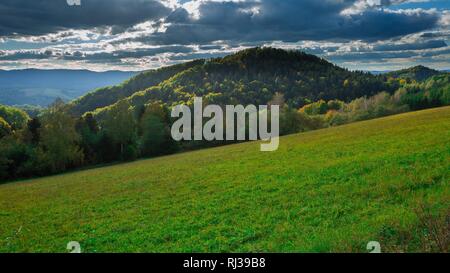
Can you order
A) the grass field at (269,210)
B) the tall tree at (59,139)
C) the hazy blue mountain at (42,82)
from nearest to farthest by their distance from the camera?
the grass field at (269,210) < the hazy blue mountain at (42,82) < the tall tree at (59,139)

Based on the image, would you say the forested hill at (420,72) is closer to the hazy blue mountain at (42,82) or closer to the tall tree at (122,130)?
the hazy blue mountain at (42,82)

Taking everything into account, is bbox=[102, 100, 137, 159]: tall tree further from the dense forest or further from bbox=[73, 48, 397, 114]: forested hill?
bbox=[73, 48, 397, 114]: forested hill

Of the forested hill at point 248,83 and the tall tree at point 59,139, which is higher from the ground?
the forested hill at point 248,83

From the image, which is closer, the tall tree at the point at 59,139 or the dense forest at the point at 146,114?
the dense forest at the point at 146,114

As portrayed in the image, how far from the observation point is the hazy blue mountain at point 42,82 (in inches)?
408

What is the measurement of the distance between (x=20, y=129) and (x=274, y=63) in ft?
417

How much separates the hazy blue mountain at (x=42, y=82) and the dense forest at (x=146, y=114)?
18.1 metres

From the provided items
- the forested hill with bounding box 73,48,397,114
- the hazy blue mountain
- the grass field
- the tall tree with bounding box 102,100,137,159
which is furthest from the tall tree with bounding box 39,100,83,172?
the hazy blue mountain

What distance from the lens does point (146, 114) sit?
64750 millimetres

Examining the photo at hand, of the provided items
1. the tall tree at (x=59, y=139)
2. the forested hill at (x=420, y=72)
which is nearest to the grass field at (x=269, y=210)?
the forested hill at (x=420, y=72)

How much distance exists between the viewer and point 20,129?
57656mm

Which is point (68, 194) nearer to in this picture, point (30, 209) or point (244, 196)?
point (30, 209)

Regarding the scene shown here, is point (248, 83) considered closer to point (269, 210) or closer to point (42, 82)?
point (269, 210)

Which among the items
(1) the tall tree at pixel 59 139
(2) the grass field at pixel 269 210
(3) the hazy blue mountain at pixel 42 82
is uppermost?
(3) the hazy blue mountain at pixel 42 82
